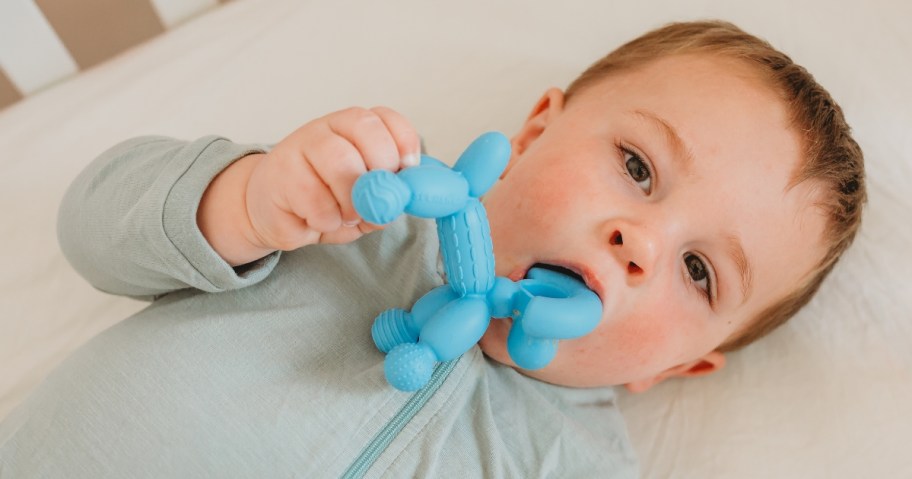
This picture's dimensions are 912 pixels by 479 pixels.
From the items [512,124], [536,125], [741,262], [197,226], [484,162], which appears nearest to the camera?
[484,162]

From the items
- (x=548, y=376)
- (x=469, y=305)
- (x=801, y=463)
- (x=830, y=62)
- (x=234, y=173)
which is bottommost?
(x=801, y=463)

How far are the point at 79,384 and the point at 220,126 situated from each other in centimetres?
51

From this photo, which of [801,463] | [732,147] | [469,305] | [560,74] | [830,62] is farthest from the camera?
[560,74]

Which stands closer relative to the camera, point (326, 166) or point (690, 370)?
Answer: point (326, 166)

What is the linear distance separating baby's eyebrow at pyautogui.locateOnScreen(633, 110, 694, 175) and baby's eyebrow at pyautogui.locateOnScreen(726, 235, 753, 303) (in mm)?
87

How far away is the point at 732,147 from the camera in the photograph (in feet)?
2.27

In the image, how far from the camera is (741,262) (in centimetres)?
72

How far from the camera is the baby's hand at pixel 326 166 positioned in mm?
521

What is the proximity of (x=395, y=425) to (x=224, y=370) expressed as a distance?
172mm

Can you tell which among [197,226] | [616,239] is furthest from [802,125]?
[197,226]

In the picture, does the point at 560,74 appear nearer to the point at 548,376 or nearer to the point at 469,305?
the point at 548,376

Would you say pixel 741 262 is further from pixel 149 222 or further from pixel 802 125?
pixel 149 222

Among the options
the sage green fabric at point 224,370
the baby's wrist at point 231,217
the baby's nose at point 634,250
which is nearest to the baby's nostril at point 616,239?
the baby's nose at point 634,250

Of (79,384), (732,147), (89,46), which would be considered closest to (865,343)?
(732,147)
